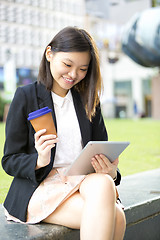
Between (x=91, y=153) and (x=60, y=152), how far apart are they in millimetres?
219

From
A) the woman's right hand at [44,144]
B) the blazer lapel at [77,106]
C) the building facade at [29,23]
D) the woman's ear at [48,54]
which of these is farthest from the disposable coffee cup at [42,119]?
the building facade at [29,23]

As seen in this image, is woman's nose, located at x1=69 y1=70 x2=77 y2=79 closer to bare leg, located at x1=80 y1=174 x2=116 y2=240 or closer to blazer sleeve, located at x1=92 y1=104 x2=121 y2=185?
blazer sleeve, located at x1=92 y1=104 x2=121 y2=185

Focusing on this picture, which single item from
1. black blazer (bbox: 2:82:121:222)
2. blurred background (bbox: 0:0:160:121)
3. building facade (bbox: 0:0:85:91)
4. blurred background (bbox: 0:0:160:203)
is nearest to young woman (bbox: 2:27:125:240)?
black blazer (bbox: 2:82:121:222)

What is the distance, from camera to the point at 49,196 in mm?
1427

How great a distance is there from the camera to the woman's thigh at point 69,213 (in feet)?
4.55

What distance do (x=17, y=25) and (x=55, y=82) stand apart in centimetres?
1298

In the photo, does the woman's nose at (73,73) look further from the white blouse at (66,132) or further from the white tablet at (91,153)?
→ the white tablet at (91,153)

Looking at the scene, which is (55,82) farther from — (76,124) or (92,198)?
(92,198)

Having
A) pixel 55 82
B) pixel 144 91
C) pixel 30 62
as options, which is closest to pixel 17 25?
pixel 30 62

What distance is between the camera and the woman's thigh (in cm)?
139

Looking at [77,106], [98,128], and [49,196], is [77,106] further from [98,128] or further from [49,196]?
[49,196]

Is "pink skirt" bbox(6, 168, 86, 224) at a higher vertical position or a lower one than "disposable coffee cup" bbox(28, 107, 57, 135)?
lower

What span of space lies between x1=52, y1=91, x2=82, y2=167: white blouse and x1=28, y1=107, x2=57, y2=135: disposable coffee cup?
25cm

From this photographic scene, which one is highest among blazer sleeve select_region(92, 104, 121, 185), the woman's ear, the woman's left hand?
the woman's ear
